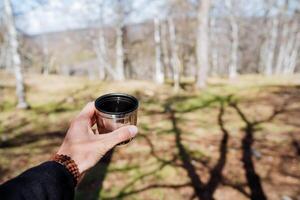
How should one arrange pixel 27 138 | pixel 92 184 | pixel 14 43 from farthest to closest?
pixel 14 43 → pixel 27 138 → pixel 92 184

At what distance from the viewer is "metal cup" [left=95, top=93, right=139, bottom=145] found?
2324 millimetres

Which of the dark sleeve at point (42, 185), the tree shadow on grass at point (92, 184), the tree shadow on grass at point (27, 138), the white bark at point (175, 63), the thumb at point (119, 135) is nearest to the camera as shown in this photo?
the dark sleeve at point (42, 185)

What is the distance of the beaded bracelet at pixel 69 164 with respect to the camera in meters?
2.07

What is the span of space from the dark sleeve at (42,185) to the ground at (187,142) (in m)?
5.79

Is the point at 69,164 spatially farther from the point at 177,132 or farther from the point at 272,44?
the point at 272,44

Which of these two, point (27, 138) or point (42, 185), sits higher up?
point (42, 185)

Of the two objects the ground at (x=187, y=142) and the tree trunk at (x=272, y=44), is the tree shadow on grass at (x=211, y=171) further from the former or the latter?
the tree trunk at (x=272, y=44)

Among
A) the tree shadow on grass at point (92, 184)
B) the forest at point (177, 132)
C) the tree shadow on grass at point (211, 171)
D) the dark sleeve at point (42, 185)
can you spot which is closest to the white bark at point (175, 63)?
the forest at point (177, 132)

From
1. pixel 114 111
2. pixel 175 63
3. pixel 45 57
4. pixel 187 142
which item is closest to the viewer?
pixel 114 111

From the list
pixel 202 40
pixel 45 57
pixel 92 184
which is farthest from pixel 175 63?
pixel 45 57

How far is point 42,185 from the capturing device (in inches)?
73.3

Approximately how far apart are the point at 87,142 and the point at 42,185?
416 mm

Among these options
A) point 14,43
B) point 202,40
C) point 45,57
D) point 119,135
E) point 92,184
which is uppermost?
point 119,135

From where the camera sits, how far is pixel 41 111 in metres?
13.7
